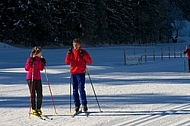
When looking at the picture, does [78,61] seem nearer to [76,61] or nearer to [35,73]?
[76,61]

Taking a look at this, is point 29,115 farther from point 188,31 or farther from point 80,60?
point 188,31

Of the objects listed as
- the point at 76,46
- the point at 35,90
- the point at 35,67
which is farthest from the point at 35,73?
the point at 76,46

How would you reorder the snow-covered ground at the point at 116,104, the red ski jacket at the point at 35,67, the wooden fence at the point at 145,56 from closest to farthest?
the snow-covered ground at the point at 116,104 → the red ski jacket at the point at 35,67 → the wooden fence at the point at 145,56

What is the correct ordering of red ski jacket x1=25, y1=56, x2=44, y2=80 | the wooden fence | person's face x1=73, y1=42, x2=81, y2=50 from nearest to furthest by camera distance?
red ski jacket x1=25, y1=56, x2=44, y2=80 < person's face x1=73, y1=42, x2=81, y2=50 < the wooden fence

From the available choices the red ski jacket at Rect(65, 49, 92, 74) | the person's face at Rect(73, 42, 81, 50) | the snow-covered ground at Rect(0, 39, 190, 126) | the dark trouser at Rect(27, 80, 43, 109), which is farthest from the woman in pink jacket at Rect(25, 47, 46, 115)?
the person's face at Rect(73, 42, 81, 50)

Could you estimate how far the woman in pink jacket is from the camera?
10.3 m

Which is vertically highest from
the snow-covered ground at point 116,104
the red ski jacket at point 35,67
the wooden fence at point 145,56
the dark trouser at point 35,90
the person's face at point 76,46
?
the person's face at point 76,46

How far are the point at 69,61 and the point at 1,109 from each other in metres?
2.46

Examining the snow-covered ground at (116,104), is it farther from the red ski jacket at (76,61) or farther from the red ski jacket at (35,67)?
the red ski jacket at (76,61)

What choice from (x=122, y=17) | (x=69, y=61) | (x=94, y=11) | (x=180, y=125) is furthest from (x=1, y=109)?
(x=122, y=17)

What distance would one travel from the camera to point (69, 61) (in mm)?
10547

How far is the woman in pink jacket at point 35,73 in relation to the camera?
405 inches

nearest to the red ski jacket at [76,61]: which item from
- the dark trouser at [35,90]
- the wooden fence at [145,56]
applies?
the dark trouser at [35,90]

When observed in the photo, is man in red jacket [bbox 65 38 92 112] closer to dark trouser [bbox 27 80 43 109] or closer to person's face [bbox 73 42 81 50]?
person's face [bbox 73 42 81 50]
